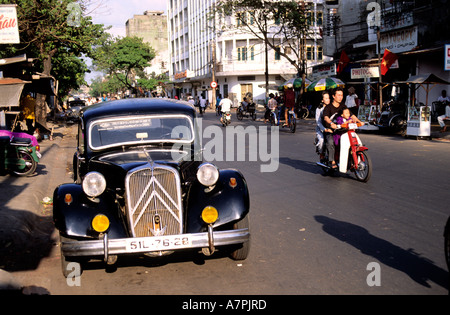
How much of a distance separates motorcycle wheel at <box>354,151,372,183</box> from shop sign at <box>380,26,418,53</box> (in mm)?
17248

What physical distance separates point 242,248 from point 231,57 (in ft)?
189

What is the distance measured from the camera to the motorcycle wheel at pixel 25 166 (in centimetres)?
1094

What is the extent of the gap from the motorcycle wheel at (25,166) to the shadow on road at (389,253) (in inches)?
294

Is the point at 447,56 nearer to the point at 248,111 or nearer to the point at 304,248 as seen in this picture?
the point at 304,248

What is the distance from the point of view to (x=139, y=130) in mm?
5922

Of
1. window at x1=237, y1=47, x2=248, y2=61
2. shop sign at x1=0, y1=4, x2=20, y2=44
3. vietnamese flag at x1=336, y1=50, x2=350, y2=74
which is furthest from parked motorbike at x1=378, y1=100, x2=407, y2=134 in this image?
window at x1=237, y1=47, x2=248, y2=61

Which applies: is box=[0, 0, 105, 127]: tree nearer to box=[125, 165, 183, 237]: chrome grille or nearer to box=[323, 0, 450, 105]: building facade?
box=[323, 0, 450, 105]: building facade

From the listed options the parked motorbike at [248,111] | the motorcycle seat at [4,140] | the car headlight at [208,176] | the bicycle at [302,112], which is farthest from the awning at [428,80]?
the parked motorbike at [248,111]

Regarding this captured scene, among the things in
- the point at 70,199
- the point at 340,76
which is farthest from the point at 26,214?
the point at 340,76

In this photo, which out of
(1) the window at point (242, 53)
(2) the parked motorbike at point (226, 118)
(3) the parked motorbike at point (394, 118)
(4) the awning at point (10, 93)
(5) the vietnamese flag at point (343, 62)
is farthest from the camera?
(1) the window at point (242, 53)

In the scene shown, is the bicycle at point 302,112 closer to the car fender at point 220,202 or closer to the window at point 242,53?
the window at point 242,53

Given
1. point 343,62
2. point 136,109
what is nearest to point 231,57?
point 343,62

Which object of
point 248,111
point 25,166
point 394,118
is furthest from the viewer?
point 248,111
